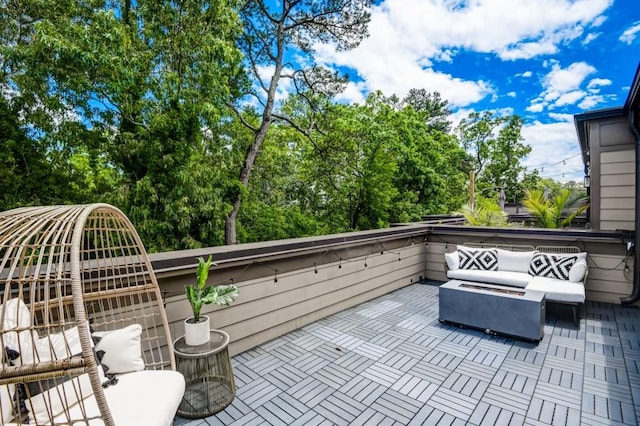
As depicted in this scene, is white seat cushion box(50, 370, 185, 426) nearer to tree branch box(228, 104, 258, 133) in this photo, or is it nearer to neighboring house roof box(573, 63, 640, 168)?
neighboring house roof box(573, 63, 640, 168)

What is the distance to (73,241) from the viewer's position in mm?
1283

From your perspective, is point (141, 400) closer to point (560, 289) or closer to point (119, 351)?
point (119, 351)

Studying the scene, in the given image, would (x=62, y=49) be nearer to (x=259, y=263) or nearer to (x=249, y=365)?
(x=259, y=263)

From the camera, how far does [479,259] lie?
4.63 metres

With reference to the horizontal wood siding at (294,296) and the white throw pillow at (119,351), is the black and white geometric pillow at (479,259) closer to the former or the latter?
the horizontal wood siding at (294,296)

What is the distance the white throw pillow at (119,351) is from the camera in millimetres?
1750

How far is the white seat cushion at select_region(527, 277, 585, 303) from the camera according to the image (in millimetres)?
3561

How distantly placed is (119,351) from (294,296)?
6.33 feet

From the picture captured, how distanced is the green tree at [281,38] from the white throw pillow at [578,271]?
282 inches

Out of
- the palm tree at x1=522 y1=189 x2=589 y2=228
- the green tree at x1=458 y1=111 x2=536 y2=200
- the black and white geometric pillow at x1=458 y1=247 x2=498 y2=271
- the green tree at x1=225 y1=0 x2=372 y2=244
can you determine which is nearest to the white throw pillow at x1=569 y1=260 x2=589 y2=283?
the black and white geometric pillow at x1=458 y1=247 x2=498 y2=271

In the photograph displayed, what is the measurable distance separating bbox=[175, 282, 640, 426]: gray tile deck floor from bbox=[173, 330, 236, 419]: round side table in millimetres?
77

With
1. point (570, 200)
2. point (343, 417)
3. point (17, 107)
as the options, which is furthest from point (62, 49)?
point (570, 200)

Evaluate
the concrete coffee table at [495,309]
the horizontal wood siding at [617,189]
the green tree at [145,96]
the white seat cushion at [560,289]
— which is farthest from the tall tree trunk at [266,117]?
the horizontal wood siding at [617,189]

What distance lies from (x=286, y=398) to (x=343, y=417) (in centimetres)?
47
